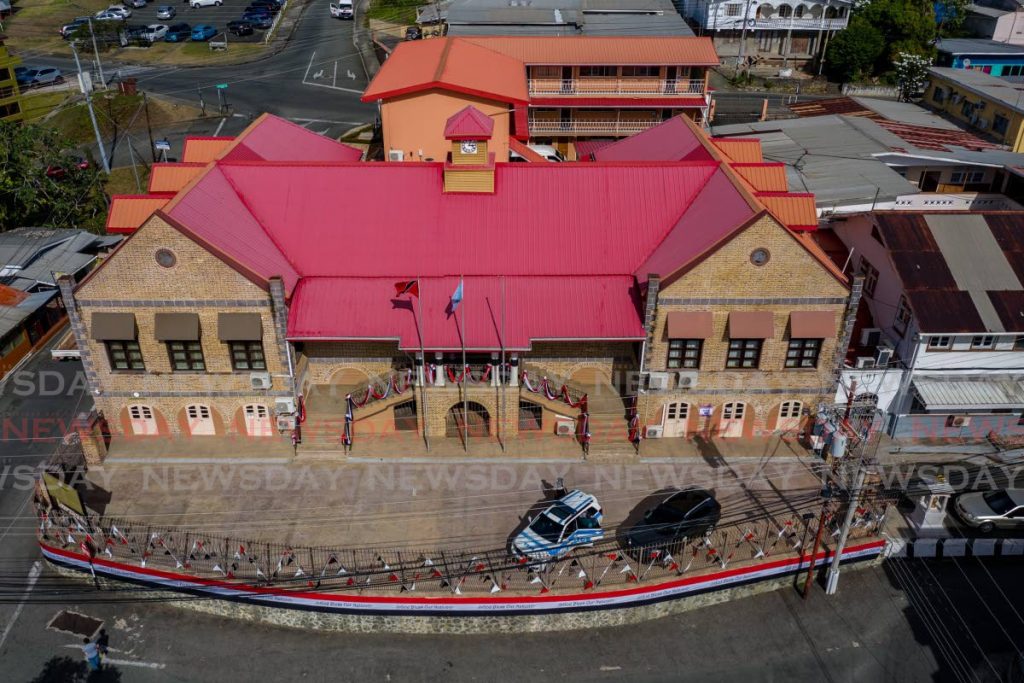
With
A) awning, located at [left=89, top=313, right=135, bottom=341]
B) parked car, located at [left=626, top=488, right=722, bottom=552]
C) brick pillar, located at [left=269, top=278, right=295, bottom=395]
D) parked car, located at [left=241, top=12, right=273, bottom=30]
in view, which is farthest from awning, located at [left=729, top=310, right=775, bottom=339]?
parked car, located at [left=241, top=12, right=273, bottom=30]

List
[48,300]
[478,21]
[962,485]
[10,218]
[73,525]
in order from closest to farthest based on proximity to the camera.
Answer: [73,525]
[962,485]
[48,300]
[10,218]
[478,21]

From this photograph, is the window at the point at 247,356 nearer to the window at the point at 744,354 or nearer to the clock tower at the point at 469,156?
the clock tower at the point at 469,156

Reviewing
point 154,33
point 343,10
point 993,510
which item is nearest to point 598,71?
point 993,510

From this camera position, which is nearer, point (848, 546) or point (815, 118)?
point (848, 546)

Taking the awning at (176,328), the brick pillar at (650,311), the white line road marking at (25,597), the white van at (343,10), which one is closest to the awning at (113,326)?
the awning at (176,328)

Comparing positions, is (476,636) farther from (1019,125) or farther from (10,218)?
(1019,125)

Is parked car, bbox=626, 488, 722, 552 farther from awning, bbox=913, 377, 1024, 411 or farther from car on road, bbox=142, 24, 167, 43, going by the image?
car on road, bbox=142, 24, 167, 43

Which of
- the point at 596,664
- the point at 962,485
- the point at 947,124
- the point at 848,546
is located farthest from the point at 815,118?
the point at 596,664
